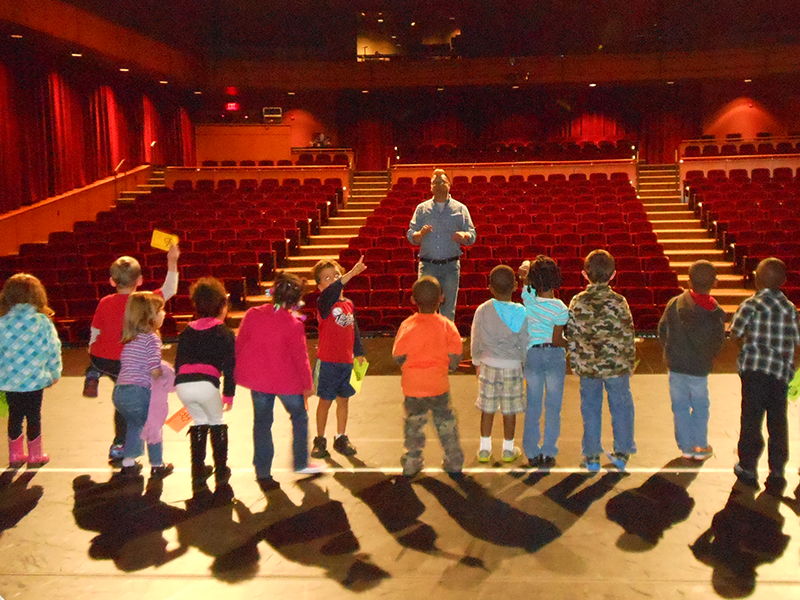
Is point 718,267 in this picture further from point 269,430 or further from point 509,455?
point 269,430

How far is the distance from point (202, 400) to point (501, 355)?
165 cm

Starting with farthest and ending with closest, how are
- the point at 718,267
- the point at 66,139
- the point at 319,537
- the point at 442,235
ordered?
the point at 66,139, the point at 718,267, the point at 442,235, the point at 319,537

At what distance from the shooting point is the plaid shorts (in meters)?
4.62

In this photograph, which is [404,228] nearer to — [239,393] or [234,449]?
[239,393]

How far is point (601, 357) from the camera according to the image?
14.9ft

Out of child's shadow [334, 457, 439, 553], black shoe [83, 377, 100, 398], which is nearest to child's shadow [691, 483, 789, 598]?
child's shadow [334, 457, 439, 553]

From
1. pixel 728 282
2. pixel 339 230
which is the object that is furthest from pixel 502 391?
pixel 339 230

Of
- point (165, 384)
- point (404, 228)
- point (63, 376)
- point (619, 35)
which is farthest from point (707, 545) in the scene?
point (619, 35)

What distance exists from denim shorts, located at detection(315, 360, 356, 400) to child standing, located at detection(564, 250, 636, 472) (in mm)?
1339

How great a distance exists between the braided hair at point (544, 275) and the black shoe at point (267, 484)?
1.81m

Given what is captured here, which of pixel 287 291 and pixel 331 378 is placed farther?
pixel 331 378

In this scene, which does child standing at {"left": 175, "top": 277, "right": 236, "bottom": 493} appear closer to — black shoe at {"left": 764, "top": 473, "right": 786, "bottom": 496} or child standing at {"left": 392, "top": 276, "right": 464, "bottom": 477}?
child standing at {"left": 392, "top": 276, "right": 464, "bottom": 477}

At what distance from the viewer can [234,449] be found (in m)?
5.09

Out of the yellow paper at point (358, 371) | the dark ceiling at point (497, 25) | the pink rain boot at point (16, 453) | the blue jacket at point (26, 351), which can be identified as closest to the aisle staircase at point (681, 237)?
the dark ceiling at point (497, 25)
